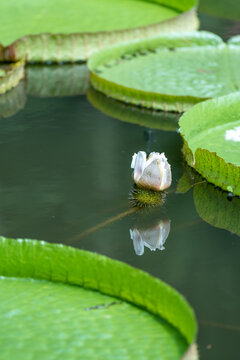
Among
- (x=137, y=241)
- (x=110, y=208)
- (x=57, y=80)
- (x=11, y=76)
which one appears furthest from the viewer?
(x=57, y=80)

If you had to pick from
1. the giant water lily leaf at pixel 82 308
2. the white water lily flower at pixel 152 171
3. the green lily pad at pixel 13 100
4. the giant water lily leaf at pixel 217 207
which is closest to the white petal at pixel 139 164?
the white water lily flower at pixel 152 171

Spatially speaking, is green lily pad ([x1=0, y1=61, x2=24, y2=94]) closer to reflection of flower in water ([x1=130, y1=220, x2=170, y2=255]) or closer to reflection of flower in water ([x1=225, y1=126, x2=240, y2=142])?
reflection of flower in water ([x1=225, y1=126, x2=240, y2=142])

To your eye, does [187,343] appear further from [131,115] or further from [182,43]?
[182,43]

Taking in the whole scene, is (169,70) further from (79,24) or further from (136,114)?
(79,24)

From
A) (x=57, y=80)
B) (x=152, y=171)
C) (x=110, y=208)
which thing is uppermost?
(x=152, y=171)

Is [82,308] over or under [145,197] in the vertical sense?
over

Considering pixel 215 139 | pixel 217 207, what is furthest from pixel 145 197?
pixel 215 139
